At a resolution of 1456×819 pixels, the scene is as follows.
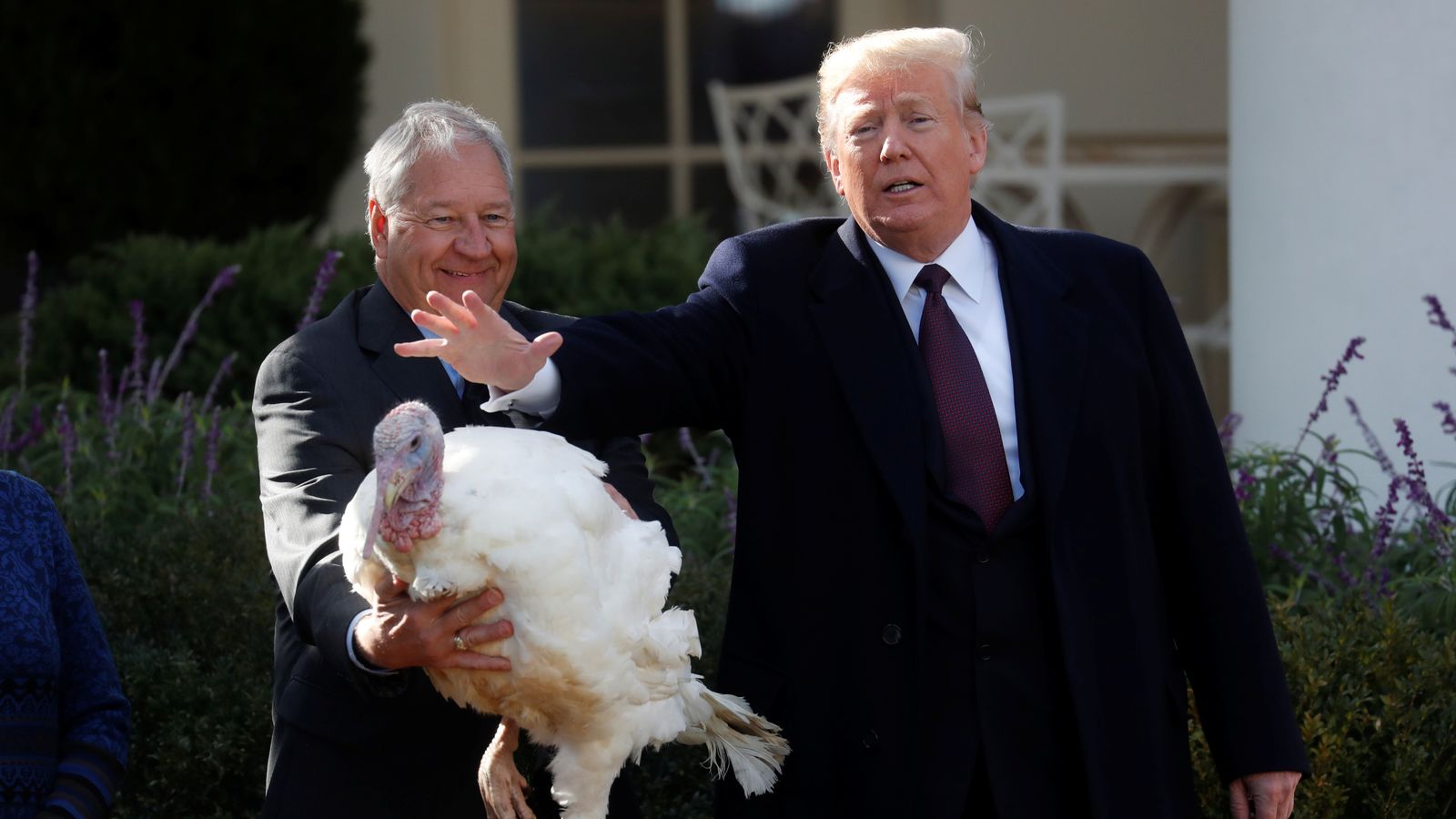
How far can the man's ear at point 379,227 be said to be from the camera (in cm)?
269

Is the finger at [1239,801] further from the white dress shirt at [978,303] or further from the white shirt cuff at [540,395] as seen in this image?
the white shirt cuff at [540,395]

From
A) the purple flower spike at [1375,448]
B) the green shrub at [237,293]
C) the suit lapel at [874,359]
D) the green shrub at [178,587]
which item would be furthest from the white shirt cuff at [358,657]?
the green shrub at [237,293]

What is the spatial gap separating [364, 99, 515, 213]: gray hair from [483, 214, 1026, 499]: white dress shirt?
717mm

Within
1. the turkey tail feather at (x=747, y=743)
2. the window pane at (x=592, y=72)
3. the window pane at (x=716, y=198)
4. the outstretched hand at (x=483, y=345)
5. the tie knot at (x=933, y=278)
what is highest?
the window pane at (x=592, y=72)

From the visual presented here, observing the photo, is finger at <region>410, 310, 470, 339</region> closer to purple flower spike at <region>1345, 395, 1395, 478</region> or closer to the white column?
purple flower spike at <region>1345, 395, 1395, 478</region>

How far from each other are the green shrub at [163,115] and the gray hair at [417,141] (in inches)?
190

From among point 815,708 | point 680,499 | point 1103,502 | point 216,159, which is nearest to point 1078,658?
point 1103,502

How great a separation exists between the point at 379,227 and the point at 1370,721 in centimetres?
227

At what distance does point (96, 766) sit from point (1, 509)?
18.0 inches

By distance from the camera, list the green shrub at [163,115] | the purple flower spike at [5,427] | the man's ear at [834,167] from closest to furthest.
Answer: the man's ear at [834,167] < the purple flower spike at [5,427] < the green shrub at [163,115]

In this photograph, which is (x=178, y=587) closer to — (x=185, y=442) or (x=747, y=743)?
(x=185, y=442)

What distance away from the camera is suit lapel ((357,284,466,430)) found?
2604 mm

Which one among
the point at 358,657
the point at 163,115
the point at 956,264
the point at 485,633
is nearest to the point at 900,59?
the point at 956,264

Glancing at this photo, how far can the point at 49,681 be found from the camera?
269 cm
